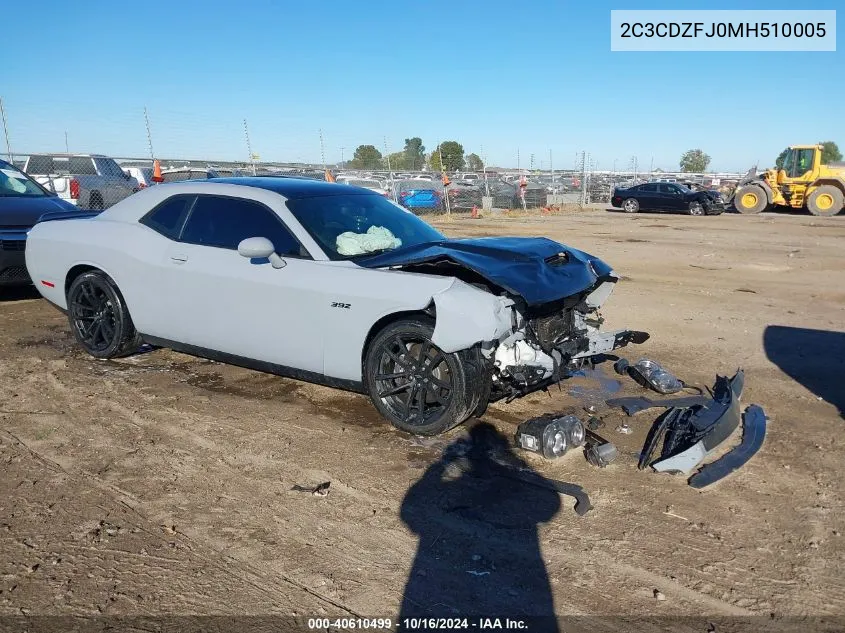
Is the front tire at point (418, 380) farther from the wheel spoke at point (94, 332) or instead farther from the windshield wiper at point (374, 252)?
the wheel spoke at point (94, 332)

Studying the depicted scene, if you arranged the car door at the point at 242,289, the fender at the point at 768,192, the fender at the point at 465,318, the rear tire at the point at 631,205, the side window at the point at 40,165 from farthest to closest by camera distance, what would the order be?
the rear tire at the point at 631,205 < the fender at the point at 768,192 < the side window at the point at 40,165 < the car door at the point at 242,289 < the fender at the point at 465,318

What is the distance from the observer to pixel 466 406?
4203mm

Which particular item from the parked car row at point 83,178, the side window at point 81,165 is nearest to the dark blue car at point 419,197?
the parked car row at point 83,178

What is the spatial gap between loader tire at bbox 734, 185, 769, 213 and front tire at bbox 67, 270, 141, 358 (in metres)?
27.1

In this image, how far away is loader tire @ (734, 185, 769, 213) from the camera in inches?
1080

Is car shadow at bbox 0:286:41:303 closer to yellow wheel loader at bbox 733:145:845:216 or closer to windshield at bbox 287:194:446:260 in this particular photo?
windshield at bbox 287:194:446:260

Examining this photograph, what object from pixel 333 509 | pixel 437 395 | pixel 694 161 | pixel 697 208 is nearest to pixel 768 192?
pixel 697 208

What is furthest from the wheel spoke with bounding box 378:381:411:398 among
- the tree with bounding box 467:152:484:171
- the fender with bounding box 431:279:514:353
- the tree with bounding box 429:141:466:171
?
the tree with bounding box 467:152:484:171

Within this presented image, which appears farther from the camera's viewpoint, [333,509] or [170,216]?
[170,216]

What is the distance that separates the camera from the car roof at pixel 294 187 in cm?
526

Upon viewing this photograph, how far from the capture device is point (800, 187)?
26891 mm

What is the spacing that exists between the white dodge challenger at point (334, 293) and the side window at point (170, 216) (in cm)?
1

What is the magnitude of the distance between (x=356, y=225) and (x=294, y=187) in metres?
0.63

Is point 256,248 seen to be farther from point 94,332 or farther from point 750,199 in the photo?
point 750,199
